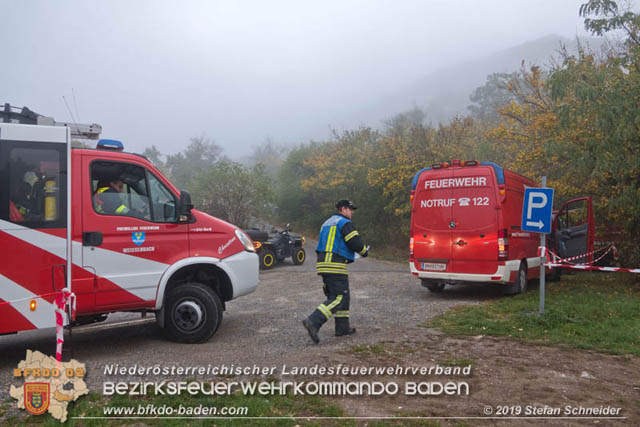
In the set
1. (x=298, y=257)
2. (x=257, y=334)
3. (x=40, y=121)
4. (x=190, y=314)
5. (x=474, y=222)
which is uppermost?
(x=40, y=121)

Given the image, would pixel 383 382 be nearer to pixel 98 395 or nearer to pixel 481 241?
pixel 98 395

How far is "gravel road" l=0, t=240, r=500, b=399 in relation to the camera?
551 centimetres

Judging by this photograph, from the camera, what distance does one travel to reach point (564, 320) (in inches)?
274

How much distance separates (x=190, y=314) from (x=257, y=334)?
1.10 metres

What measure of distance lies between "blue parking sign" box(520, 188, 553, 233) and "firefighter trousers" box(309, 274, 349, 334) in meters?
3.14

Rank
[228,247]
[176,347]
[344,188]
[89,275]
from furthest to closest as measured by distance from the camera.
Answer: [344,188], [228,247], [176,347], [89,275]

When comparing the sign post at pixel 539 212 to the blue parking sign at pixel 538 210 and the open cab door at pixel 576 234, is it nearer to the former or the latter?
the blue parking sign at pixel 538 210

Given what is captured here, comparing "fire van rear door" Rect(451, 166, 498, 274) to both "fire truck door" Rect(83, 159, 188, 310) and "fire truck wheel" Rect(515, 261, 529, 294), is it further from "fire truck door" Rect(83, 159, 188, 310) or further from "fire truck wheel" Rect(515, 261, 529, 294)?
"fire truck door" Rect(83, 159, 188, 310)

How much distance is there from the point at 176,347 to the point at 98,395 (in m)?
1.80

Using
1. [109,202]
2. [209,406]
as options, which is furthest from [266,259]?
[209,406]

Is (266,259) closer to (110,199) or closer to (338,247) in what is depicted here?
(338,247)

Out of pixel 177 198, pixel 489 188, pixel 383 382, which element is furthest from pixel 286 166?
pixel 383 382

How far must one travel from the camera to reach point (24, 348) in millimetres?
6465

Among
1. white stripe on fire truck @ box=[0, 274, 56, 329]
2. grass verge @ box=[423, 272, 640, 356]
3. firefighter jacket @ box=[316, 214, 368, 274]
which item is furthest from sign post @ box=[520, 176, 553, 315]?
white stripe on fire truck @ box=[0, 274, 56, 329]
